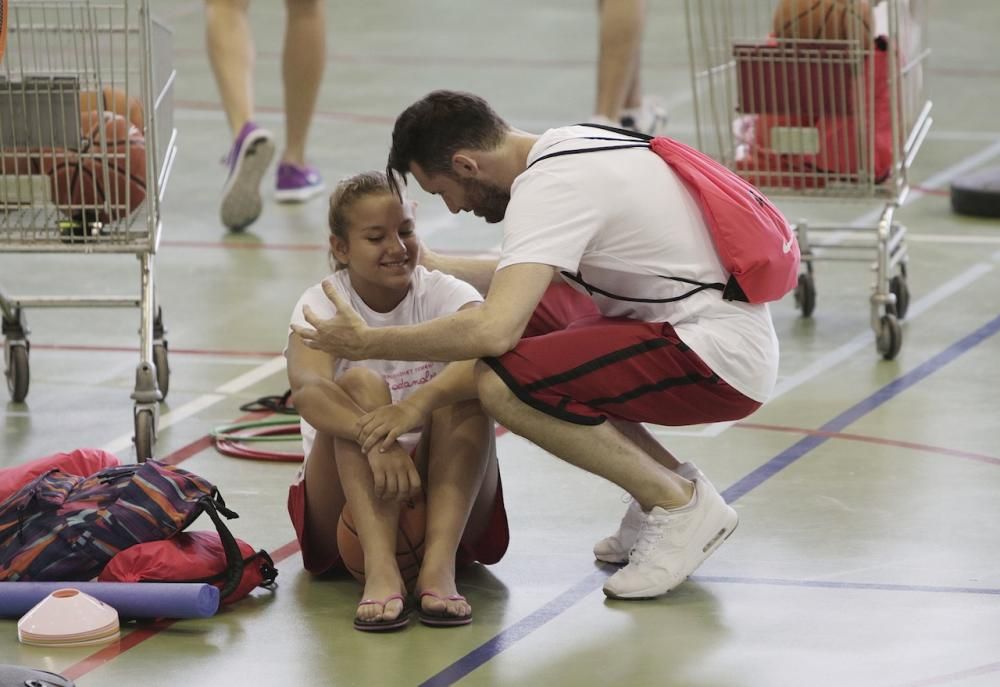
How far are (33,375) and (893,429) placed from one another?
107 inches

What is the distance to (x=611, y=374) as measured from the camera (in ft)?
12.7

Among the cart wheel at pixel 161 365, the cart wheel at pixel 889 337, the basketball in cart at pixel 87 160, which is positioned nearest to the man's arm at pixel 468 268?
the basketball in cart at pixel 87 160

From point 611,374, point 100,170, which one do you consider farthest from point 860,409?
point 100,170

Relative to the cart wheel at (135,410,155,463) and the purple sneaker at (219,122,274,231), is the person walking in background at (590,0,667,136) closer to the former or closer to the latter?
the purple sneaker at (219,122,274,231)

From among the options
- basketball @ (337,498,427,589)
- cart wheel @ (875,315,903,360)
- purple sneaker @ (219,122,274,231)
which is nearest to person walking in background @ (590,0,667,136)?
purple sneaker @ (219,122,274,231)

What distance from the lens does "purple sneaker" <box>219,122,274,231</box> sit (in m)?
7.55

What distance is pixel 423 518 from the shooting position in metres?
4.00

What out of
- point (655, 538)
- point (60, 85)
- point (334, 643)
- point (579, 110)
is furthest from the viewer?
point (579, 110)

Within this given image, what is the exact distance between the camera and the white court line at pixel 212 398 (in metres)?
5.22

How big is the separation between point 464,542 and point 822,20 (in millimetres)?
2722

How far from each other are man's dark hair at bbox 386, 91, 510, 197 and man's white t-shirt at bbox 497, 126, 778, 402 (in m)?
0.12

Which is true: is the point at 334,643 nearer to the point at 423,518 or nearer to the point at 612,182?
the point at 423,518

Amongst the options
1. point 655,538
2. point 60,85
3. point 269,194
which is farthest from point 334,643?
point 269,194

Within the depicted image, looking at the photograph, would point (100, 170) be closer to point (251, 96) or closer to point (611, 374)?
point (611, 374)
